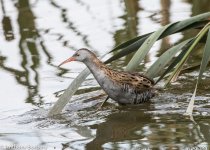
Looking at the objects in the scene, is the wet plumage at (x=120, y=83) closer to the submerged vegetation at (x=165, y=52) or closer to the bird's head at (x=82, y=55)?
the bird's head at (x=82, y=55)

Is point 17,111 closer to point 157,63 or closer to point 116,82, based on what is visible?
point 116,82

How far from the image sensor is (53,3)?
12328 millimetres

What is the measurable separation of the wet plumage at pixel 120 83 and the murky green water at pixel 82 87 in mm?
113

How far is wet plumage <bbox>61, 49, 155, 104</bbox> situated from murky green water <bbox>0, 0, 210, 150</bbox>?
0.37 feet

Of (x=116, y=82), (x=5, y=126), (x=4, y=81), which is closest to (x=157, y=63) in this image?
(x=116, y=82)

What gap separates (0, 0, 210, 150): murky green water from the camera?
254 inches

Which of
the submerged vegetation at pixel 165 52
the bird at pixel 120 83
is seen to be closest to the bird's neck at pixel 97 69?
the bird at pixel 120 83

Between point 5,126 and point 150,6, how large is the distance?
5.45 meters

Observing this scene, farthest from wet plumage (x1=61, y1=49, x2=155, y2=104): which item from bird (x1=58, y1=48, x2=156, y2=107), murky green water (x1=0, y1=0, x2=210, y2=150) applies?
murky green water (x1=0, y1=0, x2=210, y2=150)

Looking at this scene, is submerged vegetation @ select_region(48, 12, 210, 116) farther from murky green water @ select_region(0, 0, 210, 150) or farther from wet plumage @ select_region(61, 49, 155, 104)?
murky green water @ select_region(0, 0, 210, 150)

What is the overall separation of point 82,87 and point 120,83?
89 centimetres

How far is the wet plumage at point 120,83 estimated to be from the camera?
751 cm

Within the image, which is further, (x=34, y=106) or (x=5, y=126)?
(x=34, y=106)

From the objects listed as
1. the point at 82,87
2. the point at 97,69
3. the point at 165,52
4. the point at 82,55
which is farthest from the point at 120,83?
the point at 82,87
